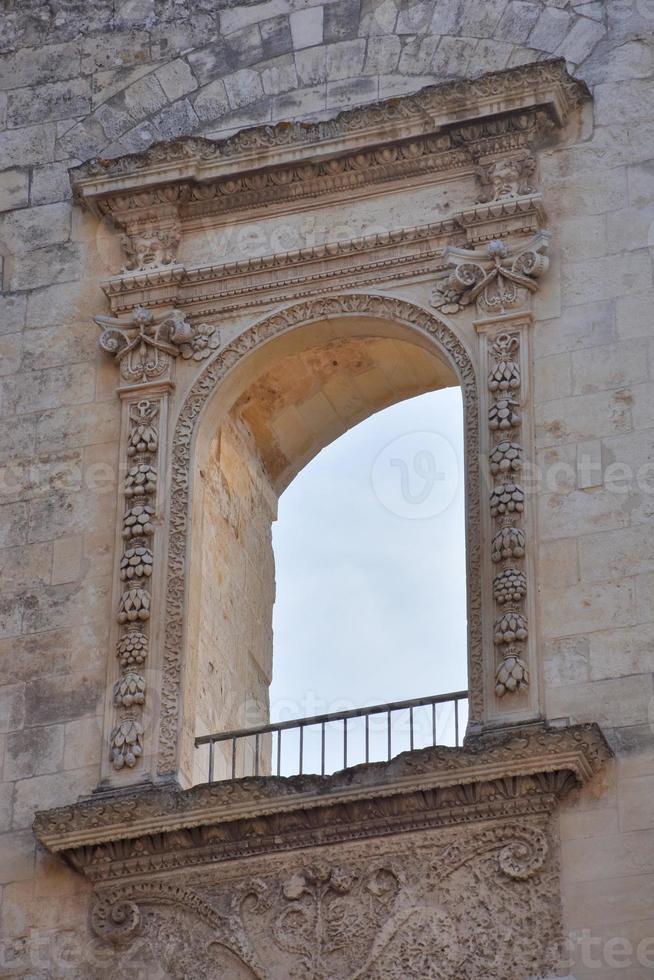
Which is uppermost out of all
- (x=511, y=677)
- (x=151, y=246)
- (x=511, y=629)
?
(x=151, y=246)

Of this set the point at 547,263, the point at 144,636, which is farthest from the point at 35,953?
the point at 547,263

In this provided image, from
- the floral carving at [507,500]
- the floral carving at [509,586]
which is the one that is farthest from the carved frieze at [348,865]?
the floral carving at [507,500]

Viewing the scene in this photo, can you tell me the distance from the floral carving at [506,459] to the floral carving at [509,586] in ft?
2.18

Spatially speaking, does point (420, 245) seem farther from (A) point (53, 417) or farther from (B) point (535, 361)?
(A) point (53, 417)

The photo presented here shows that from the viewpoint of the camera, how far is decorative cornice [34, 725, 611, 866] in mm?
12969

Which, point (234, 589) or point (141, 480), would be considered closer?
point (141, 480)

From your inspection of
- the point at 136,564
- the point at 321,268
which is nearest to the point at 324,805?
the point at 136,564

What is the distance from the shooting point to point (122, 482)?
1499cm

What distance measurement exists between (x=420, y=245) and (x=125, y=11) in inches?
125

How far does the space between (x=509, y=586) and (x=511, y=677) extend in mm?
567

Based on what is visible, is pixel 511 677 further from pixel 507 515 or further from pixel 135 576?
pixel 135 576

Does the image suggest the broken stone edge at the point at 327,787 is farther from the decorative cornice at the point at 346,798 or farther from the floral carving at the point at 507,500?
the floral carving at the point at 507,500

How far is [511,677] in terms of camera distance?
13.5 metres

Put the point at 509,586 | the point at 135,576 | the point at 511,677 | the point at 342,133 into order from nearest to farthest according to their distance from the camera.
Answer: the point at 511,677 → the point at 509,586 → the point at 135,576 → the point at 342,133
